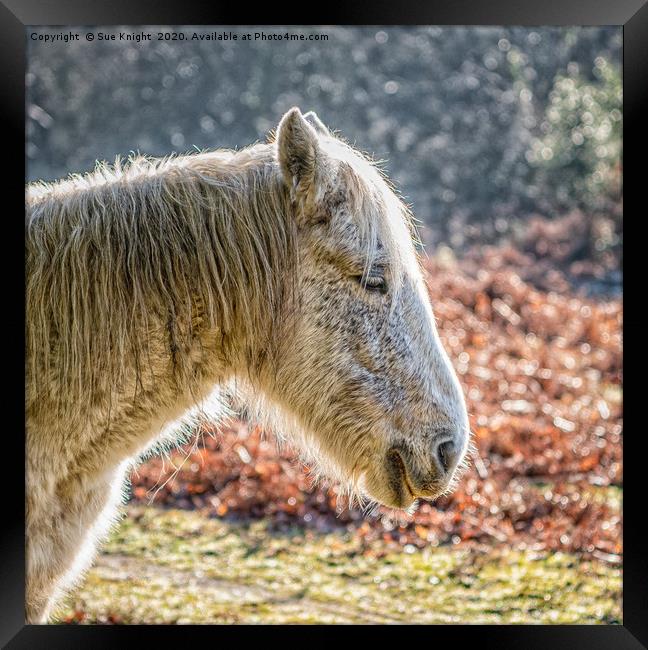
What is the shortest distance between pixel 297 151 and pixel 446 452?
1176 millimetres

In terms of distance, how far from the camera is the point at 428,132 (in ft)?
62.9

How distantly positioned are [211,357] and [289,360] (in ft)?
0.91

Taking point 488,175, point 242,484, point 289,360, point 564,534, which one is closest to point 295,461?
point 242,484

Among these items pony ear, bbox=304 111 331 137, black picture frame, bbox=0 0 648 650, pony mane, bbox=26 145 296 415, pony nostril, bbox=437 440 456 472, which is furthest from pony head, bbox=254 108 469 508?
black picture frame, bbox=0 0 648 650

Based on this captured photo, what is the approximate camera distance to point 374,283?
2.64 meters

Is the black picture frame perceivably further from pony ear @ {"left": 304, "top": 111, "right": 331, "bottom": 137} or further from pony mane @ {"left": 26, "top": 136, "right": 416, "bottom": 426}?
pony ear @ {"left": 304, "top": 111, "right": 331, "bottom": 137}

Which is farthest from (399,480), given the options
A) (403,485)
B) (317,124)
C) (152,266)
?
(317,124)

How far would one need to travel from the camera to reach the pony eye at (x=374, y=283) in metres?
2.62

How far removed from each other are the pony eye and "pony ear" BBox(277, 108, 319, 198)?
1.20 feet

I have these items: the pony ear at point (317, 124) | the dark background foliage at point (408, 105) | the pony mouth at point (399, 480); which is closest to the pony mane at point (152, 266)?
the pony ear at point (317, 124)

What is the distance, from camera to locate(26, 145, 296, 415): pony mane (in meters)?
2.48
